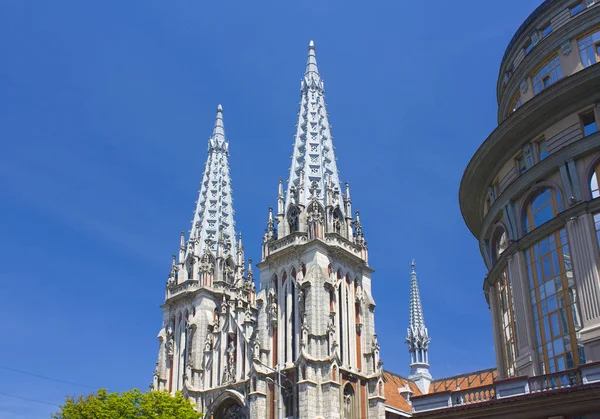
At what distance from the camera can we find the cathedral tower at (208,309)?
63.0 meters

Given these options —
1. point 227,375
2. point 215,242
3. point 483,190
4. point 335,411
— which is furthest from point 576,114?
point 215,242

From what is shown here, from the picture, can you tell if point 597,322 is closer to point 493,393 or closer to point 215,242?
point 493,393

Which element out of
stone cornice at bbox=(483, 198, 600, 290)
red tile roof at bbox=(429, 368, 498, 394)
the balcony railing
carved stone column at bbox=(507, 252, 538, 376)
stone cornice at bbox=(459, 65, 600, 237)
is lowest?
the balcony railing

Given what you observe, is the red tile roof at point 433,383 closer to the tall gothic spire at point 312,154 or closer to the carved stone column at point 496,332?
the tall gothic spire at point 312,154

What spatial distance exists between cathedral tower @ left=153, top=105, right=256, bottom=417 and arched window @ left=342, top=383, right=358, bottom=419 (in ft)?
30.3

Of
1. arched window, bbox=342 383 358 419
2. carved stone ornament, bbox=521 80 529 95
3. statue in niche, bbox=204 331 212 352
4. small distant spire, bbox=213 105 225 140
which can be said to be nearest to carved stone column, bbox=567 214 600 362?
carved stone ornament, bbox=521 80 529 95

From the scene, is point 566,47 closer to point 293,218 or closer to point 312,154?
point 293,218

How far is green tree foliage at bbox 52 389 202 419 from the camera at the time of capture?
48812 mm

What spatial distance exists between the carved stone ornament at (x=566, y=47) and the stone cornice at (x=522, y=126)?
133 inches

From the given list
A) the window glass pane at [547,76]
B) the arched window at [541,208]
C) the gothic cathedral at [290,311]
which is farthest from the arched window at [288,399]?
the window glass pane at [547,76]

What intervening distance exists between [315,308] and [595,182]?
30702 mm

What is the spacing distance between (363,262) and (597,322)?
36593mm

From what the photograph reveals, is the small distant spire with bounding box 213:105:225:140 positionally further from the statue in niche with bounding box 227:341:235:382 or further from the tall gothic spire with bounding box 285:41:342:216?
the statue in niche with bounding box 227:341:235:382

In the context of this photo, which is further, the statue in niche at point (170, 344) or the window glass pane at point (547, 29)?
the statue in niche at point (170, 344)
